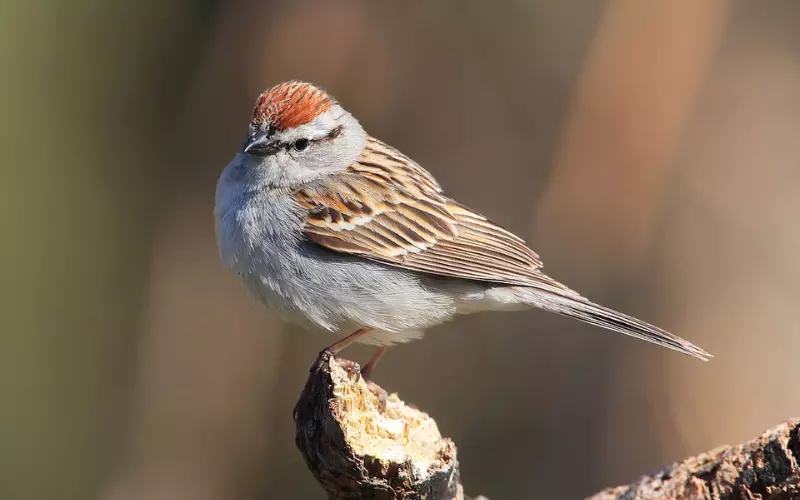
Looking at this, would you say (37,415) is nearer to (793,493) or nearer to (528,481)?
(528,481)

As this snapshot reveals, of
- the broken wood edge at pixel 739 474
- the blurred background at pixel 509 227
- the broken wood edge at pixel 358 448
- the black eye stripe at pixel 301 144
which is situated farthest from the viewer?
Answer: the blurred background at pixel 509 227

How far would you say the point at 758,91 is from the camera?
24.0 feet

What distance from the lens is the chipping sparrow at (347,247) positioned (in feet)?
14.0

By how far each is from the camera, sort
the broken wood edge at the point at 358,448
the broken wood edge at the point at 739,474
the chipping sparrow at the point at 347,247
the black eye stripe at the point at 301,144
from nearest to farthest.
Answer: the broken wood edge at the point at 739,474, the broken wood edge at the point at 358,448, the chipping sparrow at the point at 347,247, the black eye stripe at the point at 301,144

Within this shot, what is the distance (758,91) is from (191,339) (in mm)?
5030

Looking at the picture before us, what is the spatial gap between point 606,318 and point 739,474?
50.5 inches

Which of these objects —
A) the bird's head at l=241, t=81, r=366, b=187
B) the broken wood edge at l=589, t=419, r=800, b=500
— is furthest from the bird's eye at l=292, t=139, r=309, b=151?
the broken wood edge at l=589, t=419, r=800, b=500

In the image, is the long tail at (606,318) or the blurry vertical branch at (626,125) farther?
the blurry vertical branch at (626,125)

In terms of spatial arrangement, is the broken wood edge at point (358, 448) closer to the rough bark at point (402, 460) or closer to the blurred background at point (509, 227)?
the rough bark at point (402, 460)

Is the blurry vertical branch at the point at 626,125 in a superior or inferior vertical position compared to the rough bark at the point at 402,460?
superior

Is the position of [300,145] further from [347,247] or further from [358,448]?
[358,448]

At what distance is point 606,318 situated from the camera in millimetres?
4371

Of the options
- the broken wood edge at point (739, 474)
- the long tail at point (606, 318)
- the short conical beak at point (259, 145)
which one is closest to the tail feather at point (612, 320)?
the long tail at point (606, 318)

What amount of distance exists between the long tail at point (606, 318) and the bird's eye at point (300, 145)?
52.2 inches
